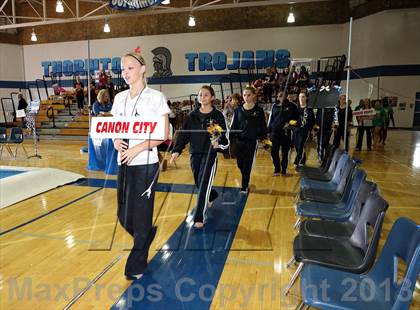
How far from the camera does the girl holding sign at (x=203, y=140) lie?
3523 millimetres

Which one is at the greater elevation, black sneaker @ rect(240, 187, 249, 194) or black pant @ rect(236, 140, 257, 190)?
black pant @ rect(236, 140, 257, 190)

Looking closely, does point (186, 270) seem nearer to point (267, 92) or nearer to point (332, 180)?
Result: point (332, 180)

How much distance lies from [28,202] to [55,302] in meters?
2.78

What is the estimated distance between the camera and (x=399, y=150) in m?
10.1

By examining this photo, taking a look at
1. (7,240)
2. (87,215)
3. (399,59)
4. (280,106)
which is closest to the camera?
(7,240)

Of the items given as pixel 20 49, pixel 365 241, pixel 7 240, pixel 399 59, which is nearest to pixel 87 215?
pixel 7 240

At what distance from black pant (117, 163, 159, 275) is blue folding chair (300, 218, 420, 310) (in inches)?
45.0

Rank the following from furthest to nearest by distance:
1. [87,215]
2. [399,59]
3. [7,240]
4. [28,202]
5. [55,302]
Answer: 1. [399,59]
2. [28,202]
3. [87,215]
4. [7,240]
5. [55,302]

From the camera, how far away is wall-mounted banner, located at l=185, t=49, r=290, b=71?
15.8 metres

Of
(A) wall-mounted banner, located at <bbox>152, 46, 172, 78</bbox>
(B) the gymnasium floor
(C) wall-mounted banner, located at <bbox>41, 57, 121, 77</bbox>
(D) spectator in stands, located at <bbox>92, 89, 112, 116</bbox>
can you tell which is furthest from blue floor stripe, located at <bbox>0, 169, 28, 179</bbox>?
(C) wall-mounted banner, located at <bbox>41, 57, 121, 77</bbox>

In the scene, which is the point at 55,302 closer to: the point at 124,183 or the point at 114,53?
the point at 124,183

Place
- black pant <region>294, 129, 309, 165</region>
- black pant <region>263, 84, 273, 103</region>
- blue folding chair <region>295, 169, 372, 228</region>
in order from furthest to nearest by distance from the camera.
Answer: black pant <region>263, 84, 273, 103</region>
black pant <region>294, 129, 309, 165</region>
blue folding chair <region>295, 169, 372, 228</region>

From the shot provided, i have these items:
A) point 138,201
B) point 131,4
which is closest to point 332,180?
point 138,201

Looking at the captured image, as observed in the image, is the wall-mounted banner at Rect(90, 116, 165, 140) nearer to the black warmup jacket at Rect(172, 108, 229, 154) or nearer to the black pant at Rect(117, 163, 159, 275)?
the black pant at Rect(117, 163, 159, 275)
